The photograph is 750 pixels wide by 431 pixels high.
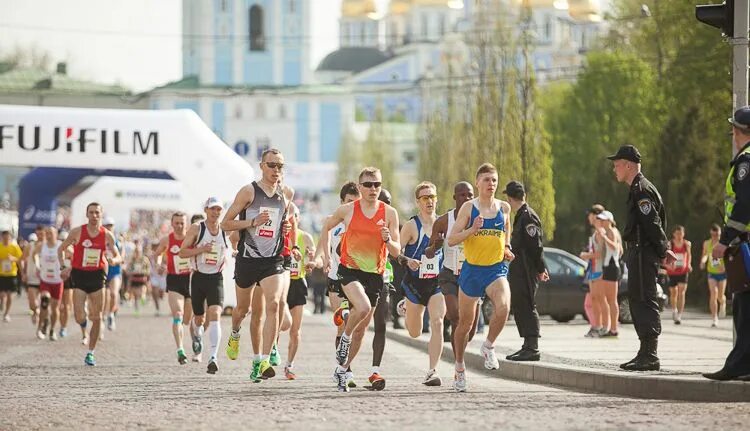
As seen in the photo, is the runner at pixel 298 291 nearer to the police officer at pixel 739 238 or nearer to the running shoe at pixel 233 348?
the running shoe at pixel 233 348

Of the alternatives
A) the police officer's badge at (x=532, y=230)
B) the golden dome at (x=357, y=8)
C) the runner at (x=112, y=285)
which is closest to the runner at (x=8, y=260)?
the runner at (x=112, y=285)

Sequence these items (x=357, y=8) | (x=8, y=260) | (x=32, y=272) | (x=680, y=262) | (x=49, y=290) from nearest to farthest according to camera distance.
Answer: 1. (x=49, y=290)
2. (x=680, y=262)
3. (x=32, y=272)
4. (x=8, y=260)
5. (x=357, y=8)

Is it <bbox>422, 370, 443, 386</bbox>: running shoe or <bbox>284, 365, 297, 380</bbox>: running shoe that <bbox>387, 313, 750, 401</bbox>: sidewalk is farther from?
<bbox>284, 365, 297, 380</bbox>: running shoe

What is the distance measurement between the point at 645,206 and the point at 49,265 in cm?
1490

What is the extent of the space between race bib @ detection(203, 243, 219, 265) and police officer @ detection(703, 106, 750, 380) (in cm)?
704

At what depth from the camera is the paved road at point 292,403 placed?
39.6ft

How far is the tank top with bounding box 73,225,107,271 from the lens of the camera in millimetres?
21297

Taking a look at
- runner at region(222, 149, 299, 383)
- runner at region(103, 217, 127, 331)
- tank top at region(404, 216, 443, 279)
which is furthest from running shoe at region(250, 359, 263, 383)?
runner at region(103, 217, 127, 331)

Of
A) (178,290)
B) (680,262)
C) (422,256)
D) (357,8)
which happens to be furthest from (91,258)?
(357,8)

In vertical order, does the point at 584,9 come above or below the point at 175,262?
above

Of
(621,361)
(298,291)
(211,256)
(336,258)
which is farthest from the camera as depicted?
(211,256)

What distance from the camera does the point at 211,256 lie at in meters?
19.6

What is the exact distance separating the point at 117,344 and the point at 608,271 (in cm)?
714

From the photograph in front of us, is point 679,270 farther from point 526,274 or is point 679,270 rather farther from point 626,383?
point 626,383
